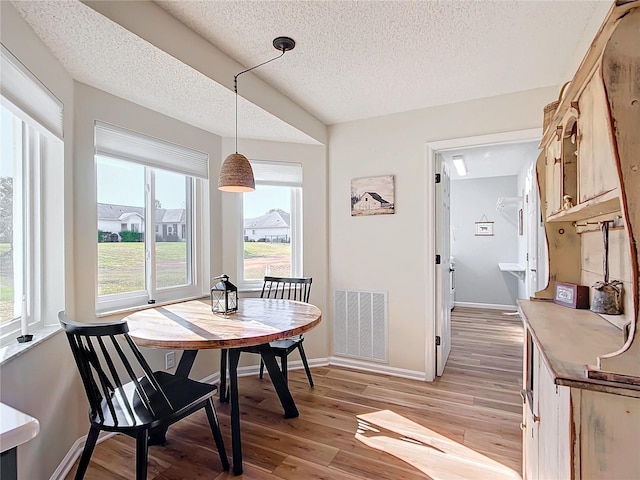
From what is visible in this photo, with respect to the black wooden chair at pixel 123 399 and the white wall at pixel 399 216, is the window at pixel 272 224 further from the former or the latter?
the black wooden chair at pixel 123 399

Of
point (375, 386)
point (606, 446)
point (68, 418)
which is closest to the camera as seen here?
point (606, 446)

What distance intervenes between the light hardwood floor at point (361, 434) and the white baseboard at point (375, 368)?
8cm

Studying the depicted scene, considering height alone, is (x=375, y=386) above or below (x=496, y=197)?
below

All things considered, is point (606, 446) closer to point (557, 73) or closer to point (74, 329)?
point (74, 329)

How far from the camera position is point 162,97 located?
7.54 feet

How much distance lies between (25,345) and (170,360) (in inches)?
47.3

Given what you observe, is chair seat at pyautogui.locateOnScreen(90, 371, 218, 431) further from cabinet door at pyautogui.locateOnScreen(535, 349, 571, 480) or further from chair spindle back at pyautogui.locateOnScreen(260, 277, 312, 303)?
cabinet door at pyautogui.locateOnScreen(535, 349, 571, 480)

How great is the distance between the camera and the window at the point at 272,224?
332cm

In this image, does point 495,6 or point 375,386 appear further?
point 375,386

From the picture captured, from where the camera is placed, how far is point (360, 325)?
3289mm

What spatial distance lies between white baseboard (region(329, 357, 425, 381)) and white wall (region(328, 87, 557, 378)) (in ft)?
0.12

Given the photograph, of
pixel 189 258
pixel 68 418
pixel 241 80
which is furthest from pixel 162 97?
pixel 68 418

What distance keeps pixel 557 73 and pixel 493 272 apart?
177 inches

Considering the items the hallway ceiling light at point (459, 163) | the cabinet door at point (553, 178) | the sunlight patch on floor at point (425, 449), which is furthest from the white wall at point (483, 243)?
the cabinet door at point (553, 178)
